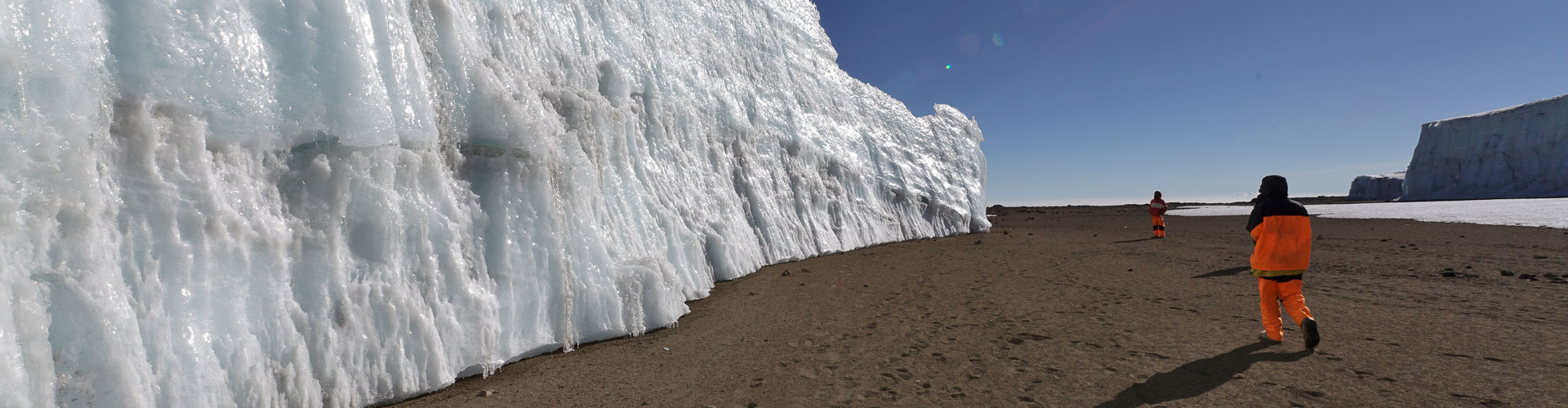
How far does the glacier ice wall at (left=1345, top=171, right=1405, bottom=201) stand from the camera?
59.5 meters

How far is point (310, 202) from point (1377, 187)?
91.1m

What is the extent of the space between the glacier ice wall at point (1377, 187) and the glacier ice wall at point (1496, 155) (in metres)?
6.03

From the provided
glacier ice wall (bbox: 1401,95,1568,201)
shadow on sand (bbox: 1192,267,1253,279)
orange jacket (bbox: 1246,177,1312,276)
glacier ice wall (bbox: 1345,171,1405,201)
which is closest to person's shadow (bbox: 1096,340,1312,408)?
orange jacket (bbox: 1246,177,1312,276)

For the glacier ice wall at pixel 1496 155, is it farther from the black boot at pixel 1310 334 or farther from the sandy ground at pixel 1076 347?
the black boot at pixel 1310 334

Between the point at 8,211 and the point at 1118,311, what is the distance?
26.8ft

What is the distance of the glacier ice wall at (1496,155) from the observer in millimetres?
41406

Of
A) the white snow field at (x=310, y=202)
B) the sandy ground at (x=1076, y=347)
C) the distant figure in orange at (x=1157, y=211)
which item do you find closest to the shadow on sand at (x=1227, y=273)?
the sandy ground at (x=1076, y=347)

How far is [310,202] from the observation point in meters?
3.74

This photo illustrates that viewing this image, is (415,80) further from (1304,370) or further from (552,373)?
(1304,370)

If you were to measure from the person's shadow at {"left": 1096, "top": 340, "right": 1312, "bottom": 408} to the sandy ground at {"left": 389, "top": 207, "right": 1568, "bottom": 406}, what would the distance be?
0.02 meters

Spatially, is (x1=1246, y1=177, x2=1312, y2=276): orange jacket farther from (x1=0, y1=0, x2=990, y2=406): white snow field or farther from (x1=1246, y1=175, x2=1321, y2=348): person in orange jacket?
(x1=0, y1=0, x2=990, y2=406): white snow field

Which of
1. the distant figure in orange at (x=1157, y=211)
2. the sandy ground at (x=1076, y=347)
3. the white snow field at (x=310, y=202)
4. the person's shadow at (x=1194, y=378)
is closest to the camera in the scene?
the white snow field at (x=310, y=202)

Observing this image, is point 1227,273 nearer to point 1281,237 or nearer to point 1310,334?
point 1281,237

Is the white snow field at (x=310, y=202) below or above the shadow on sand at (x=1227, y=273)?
above
